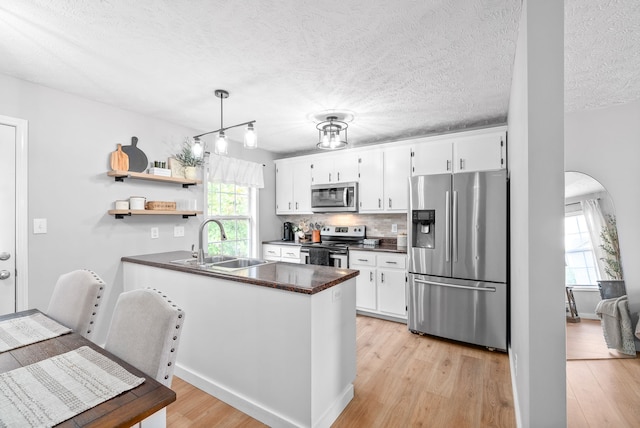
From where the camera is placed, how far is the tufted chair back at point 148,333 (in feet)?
3.78

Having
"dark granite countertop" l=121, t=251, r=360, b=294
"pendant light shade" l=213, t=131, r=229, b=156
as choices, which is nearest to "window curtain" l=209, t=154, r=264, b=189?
"pendant light shade" l=213, t=131, r=229, b=156

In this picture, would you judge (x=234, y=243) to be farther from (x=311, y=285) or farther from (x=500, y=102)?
(x=500, y=102)

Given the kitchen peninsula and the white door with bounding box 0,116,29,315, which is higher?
the white door with bounding box 0,116,29,315

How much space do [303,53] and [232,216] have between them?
9.05 ft

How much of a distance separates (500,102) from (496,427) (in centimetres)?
269

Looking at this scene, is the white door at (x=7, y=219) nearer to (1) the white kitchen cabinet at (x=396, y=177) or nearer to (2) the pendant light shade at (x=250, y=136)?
(2) the pendant light shade at (x=250, y=136)

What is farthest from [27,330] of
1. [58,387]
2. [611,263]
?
[611,263]

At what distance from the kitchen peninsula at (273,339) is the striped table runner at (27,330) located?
0.84m

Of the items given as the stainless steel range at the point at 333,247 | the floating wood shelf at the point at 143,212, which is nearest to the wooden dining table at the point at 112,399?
the floating wood shelf at the point at 143,212

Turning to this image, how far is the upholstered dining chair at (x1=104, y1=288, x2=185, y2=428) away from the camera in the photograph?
115cm

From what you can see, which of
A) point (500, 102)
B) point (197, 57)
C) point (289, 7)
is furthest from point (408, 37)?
point (500, 102)

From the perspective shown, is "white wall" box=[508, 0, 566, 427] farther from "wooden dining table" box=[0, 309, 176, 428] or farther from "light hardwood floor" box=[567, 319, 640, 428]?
"wooden dining table" box=[0, 309, 176, 428]

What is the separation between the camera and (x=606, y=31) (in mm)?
1762

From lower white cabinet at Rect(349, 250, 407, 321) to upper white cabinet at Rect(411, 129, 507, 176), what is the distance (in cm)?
118
